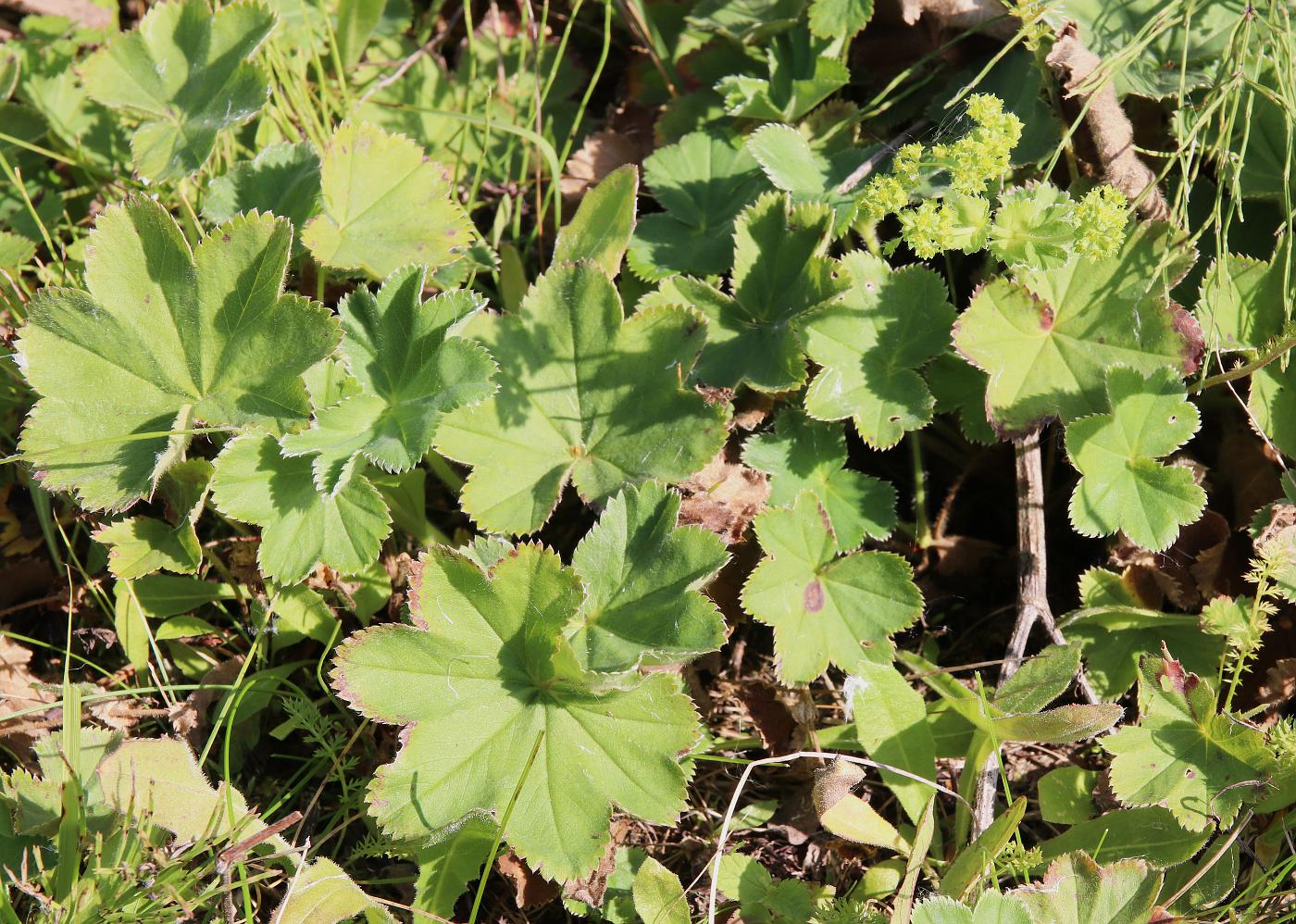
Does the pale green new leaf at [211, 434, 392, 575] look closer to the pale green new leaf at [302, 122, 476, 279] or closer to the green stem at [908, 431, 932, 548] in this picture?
the pale green new leaf at [302, 122, 476, 279]

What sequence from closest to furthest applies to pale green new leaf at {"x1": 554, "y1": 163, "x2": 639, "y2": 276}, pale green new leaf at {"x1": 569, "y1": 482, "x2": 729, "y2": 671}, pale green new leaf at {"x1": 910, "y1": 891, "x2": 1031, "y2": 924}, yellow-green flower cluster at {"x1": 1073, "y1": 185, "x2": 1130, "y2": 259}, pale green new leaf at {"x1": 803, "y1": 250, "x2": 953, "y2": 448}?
pale green new leaf at {"x1": 910, "y1": 891, "x2": 1031, "y2": 924}, yellow-green flower cluster at {"x1": 1073, "y1": 185, "x2": 1130, "y2": 259}, pale green new leaf at {"x1": 569, "y1": 482, "x2": 729, "y2": 671}, pale green new leaf at {"x1": 803, "y1": 250, "x2": 953, "y2": 448}, pale green new leaf at {"x1": 554, "y1": 163, "x2": 639, "y2": 276}

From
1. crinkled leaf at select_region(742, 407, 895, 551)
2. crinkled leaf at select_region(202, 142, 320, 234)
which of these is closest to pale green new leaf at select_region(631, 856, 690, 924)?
crinkled leaf at select_region(742, 407, 895, 551)

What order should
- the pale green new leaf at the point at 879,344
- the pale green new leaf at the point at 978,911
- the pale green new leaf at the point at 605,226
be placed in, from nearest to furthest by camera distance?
1. the pale green new leaf at the point at 978,911
2. the pale green new leaf at the point at 879,344
3. the pale green new leaf at the point at 605,226

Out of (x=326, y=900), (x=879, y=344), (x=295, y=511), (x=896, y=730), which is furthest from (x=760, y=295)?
(x=326, y=900)

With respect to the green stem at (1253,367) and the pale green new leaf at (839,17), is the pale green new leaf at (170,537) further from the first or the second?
the green stem at (1253,367)

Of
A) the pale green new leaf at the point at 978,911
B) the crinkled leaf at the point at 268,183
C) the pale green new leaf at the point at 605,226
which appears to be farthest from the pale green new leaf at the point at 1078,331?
the crinkled leaf at the point at 268,183

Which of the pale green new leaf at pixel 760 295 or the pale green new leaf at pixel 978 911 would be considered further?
the pale green new leaf at pixel 760 295

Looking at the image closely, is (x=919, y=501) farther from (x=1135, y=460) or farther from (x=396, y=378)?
(x=396, y=378)
